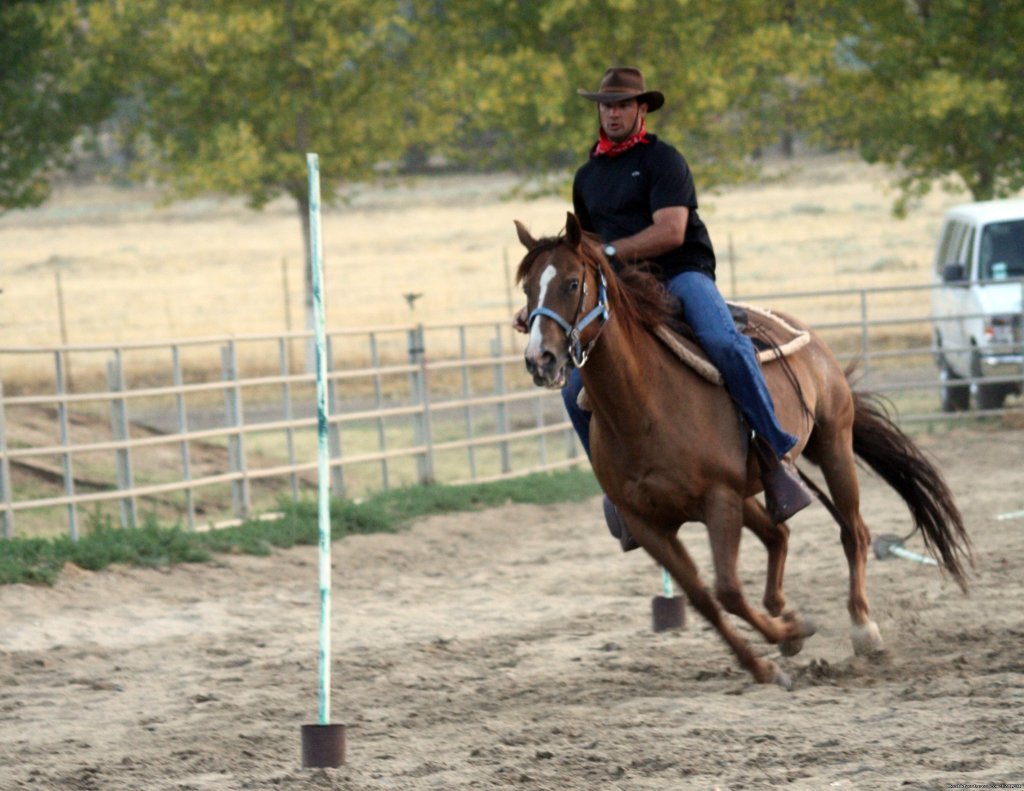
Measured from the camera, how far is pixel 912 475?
762 centimetres

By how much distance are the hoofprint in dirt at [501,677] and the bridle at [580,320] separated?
133 cm

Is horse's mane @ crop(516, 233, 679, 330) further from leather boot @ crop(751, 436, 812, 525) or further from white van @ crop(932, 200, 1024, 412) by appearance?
white van @ crop(932, 200, 1024, 412)

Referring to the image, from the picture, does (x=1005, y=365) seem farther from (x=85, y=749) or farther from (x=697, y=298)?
(x=85, y=749)

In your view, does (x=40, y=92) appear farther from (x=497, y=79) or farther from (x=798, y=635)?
(x=798, y=635)

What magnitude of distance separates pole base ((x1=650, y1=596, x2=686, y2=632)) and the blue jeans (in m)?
1.38

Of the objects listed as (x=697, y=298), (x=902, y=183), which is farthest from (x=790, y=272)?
(x=697, y=298)

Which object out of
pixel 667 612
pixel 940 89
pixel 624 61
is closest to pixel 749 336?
pixel 667 612

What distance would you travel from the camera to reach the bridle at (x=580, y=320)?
5.59 metres

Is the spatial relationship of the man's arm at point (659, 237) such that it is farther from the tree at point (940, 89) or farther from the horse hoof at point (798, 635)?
the tree at point (940, 89)

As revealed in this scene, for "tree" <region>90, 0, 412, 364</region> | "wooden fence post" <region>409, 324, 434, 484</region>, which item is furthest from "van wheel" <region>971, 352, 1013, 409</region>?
"tree" <region>90, 0, 412, 364</region>

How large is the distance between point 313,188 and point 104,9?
54.0 feet

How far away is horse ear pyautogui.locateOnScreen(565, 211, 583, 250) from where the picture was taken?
5664mm

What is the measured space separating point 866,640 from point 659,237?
196 cm

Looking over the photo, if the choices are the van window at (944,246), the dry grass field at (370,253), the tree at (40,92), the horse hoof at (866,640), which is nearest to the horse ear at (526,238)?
the horse hoof at (866,640)
